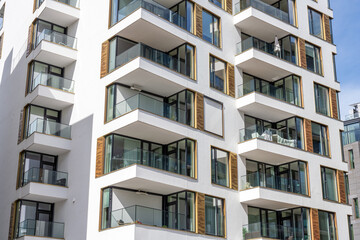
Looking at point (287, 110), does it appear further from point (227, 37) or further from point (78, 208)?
point (78, 208)

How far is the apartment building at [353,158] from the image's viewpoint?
54250mm

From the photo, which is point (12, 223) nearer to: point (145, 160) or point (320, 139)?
point (145, 160)

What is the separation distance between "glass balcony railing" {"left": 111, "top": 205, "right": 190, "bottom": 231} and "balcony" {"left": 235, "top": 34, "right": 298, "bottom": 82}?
11.1 m

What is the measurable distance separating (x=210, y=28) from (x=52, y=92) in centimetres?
1024

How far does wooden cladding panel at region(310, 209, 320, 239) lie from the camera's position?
31344mm

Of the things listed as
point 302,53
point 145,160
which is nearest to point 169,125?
point 145,160

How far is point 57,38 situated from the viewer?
105ft

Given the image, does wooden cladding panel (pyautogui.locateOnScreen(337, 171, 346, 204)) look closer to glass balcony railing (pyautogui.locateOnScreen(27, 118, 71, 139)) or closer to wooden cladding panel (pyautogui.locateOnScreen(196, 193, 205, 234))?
wooden cladding panel (pyautogui.locateOnScreen(196, 193, 205, 234))

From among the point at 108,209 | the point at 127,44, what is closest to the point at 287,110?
the point at 127,44

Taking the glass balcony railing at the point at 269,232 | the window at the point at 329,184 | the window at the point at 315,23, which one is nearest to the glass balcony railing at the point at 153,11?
the window at the point at 315,23

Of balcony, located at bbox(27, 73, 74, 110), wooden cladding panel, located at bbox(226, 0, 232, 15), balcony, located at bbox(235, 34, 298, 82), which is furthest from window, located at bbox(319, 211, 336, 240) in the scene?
balcony, located at bbox(27, 73, 74, 110)

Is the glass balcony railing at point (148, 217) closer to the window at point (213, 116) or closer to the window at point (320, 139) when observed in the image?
the window at point (213, 116)

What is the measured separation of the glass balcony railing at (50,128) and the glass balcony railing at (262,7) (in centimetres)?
1331

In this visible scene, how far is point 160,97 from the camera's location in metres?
30.2
